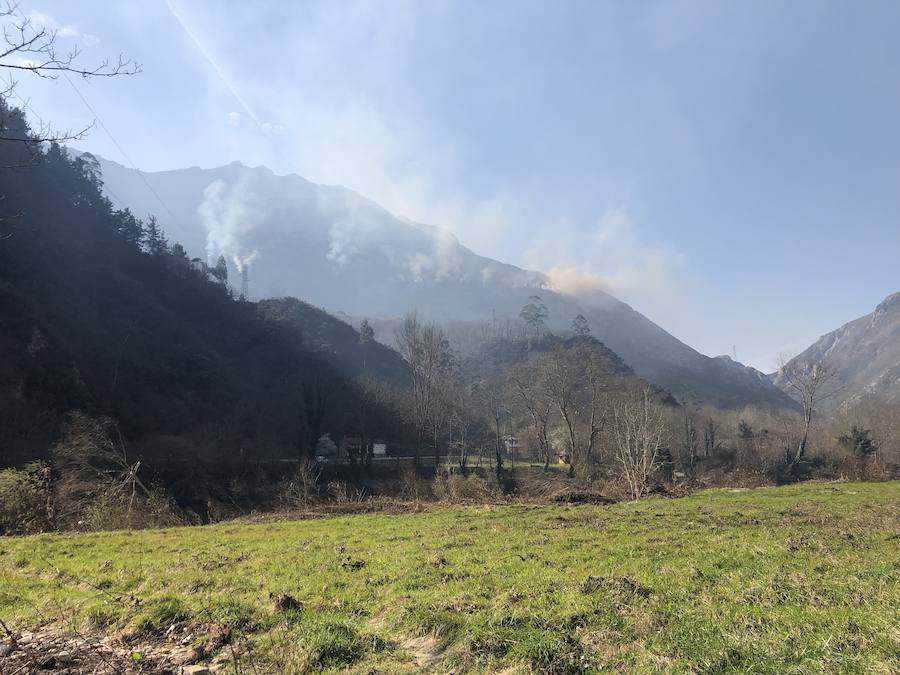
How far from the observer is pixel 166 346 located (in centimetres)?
6888

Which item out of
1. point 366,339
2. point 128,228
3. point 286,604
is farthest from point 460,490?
point 366,339

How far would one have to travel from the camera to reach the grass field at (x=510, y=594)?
4930 millimetres

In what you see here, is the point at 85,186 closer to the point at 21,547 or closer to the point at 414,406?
the point at 414,406

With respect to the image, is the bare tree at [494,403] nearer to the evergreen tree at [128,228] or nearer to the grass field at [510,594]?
the grass field at [510,594]

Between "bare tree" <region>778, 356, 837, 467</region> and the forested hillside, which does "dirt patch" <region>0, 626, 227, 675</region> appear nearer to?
the forested hillside

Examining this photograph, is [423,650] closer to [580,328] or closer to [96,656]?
[96,656]

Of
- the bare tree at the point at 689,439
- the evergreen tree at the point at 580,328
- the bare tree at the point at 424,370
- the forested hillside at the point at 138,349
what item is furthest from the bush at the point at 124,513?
the evergreen tree at the point at 580,328

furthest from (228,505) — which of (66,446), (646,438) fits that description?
(646,438)

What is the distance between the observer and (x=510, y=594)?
7000mm

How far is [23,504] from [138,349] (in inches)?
2063

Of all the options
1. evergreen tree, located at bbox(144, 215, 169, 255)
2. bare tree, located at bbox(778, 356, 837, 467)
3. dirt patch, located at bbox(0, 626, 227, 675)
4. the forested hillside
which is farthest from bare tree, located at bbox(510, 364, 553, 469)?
evergreen tree, located at bbox(144, 215, 169, 255)

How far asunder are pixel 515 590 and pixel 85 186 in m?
102

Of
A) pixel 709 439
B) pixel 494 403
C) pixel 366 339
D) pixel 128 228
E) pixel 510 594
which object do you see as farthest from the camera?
pixel 366 339

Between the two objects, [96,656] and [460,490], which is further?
[460,490]
